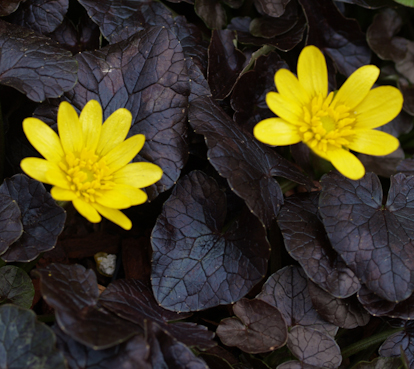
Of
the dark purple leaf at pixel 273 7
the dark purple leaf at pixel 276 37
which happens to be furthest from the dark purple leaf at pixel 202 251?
the dark purple leaf at pixel 273 7

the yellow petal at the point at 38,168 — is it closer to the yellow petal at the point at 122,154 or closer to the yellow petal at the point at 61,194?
the yellow petal at the point at 61,194

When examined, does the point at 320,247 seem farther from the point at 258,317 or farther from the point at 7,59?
the point at 7,59

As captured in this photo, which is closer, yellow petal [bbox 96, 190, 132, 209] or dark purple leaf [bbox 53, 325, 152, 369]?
dark purple leaf [bbox 53, 325, 152, 369]

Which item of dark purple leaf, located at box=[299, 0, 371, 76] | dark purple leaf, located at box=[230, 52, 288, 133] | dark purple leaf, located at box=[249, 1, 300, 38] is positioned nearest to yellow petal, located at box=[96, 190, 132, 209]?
dark purple leaf, located at box=[230, 52, 288, 133]

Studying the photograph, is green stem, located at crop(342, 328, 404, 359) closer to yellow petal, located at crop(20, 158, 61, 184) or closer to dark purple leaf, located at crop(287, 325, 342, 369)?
dark purple leaf, located at crop(287, 325, 342, 369)

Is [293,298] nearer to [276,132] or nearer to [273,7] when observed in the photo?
[276,132]

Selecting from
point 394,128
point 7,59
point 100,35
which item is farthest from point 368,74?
point 7,59

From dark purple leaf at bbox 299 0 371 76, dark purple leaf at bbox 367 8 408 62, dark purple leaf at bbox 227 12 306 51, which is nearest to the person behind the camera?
dark purple leaf at bbox 227 12 306 51
